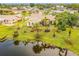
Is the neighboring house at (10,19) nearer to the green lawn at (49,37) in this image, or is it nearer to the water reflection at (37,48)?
the green lawn at (49,37)

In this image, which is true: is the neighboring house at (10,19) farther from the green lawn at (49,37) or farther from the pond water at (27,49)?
the pond water at (27,49)

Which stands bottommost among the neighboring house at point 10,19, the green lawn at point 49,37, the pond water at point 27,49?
the pond water at point 27,49

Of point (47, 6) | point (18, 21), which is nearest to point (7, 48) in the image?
point (18, 21)

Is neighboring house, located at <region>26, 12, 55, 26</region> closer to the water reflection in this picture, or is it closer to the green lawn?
the green lawn

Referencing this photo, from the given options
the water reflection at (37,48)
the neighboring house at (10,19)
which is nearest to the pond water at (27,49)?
the water reflection at (37,48)

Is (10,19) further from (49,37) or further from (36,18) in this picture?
(49,37)

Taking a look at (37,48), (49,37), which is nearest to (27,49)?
(37,48)

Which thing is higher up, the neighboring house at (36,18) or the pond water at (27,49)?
the neighboring house at (36,18)

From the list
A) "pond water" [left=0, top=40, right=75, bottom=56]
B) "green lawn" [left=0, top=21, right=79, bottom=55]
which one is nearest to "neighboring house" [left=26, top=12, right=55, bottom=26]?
"green lawn" [left=0, top=21, right=79, bottom=55]
